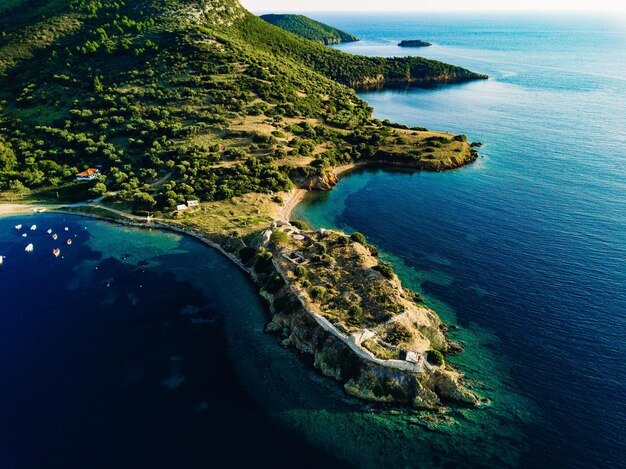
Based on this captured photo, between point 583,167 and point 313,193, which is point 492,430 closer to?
point 313,193

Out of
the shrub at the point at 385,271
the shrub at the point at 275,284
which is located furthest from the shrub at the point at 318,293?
the shrub at the point at 385,271

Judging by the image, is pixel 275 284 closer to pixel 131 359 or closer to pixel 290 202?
pixel 131 359

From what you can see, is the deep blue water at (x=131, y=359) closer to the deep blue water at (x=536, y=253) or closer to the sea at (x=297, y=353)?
Answer: the sea at (x=297, y=353)

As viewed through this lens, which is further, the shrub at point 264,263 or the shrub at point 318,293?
the shrub at point 264,263

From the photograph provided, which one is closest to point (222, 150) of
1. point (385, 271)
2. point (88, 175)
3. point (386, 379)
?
point (88, 175)

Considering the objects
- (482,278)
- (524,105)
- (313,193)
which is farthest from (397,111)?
(482,278)

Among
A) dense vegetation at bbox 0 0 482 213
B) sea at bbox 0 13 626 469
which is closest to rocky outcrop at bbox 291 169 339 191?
dense vegetation at bbox 0 0 482 213

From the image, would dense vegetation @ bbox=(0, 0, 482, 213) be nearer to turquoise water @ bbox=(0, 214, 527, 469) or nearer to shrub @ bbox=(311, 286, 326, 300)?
turquoise water @ bbox=(0, 214, 527, 469)

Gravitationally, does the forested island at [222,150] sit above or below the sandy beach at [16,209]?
above
